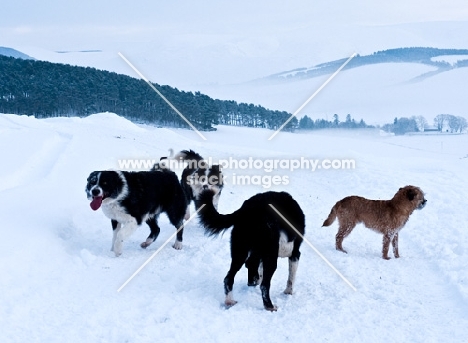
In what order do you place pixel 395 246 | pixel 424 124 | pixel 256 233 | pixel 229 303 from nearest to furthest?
pixel 256 233 < pixel 229 303 < pixel 395 246 < pixel 424 124

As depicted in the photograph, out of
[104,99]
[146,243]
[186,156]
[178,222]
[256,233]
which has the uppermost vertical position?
[104,99]

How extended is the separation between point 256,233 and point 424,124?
37.3 metres

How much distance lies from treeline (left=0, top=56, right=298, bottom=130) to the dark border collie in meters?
37.2

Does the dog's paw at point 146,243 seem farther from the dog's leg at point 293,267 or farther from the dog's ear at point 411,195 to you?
the dog's ear at point 411,195

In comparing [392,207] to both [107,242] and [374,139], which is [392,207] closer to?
[107,242]

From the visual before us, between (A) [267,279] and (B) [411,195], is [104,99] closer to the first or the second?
(B) [411,195]

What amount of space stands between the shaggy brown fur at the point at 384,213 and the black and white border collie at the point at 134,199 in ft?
10.5

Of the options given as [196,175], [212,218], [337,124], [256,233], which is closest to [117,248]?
[212,218]

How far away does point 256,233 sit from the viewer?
543cm

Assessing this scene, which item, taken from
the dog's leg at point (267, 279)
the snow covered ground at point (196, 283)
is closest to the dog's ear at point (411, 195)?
the snow covered ground at point (196, 283)

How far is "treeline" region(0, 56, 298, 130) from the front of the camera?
43438 mm

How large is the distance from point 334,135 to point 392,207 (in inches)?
1327

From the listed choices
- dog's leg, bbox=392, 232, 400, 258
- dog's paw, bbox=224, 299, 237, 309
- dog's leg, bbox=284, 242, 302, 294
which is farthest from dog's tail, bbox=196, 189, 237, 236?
dog's leg, bbox=392, 232, 400, 258

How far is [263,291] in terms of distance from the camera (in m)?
5.48
